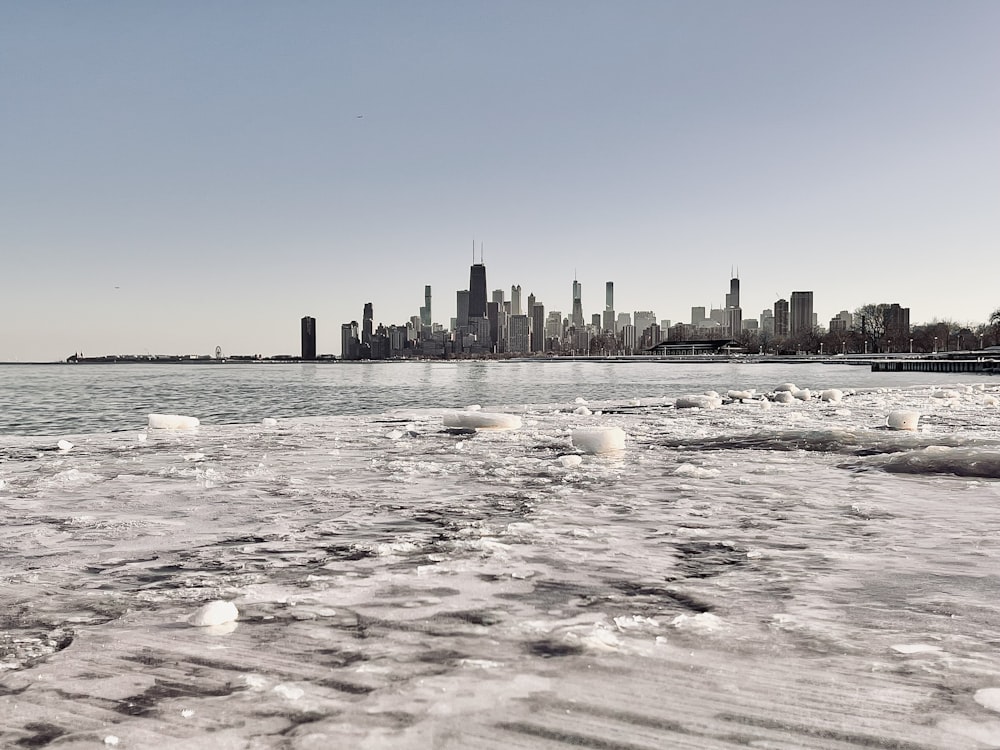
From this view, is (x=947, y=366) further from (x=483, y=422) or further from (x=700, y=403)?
(x=483, y=422)

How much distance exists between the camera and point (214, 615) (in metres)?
3.31

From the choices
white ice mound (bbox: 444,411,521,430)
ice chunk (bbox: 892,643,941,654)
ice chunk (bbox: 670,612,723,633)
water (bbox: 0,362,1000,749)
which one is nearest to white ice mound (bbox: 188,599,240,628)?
water (bbox: 0,362,1000,749)

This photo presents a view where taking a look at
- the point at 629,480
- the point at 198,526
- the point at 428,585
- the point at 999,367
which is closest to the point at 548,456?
the point at 629,480

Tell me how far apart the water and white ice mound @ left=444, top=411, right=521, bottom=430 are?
5.34 metres

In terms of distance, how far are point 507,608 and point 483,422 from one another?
33.8ft

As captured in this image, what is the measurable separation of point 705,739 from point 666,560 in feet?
7.57

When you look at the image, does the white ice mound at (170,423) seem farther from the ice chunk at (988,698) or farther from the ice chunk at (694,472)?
the ice chunk at (988,698)

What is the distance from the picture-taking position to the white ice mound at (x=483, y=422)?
45.3 feet

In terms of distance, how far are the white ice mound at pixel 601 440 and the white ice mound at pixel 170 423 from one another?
886 cm

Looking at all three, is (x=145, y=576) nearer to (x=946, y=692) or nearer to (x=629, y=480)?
(x=946, y=692)

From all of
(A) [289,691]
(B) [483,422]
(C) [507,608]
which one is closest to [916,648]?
(C) [507,608]

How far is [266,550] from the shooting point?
485 cm

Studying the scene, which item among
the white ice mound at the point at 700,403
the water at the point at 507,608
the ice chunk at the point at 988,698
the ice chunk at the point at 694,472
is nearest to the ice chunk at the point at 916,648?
the water at the point at 507,608

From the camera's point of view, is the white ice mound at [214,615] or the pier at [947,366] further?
the pier at [947,366]
